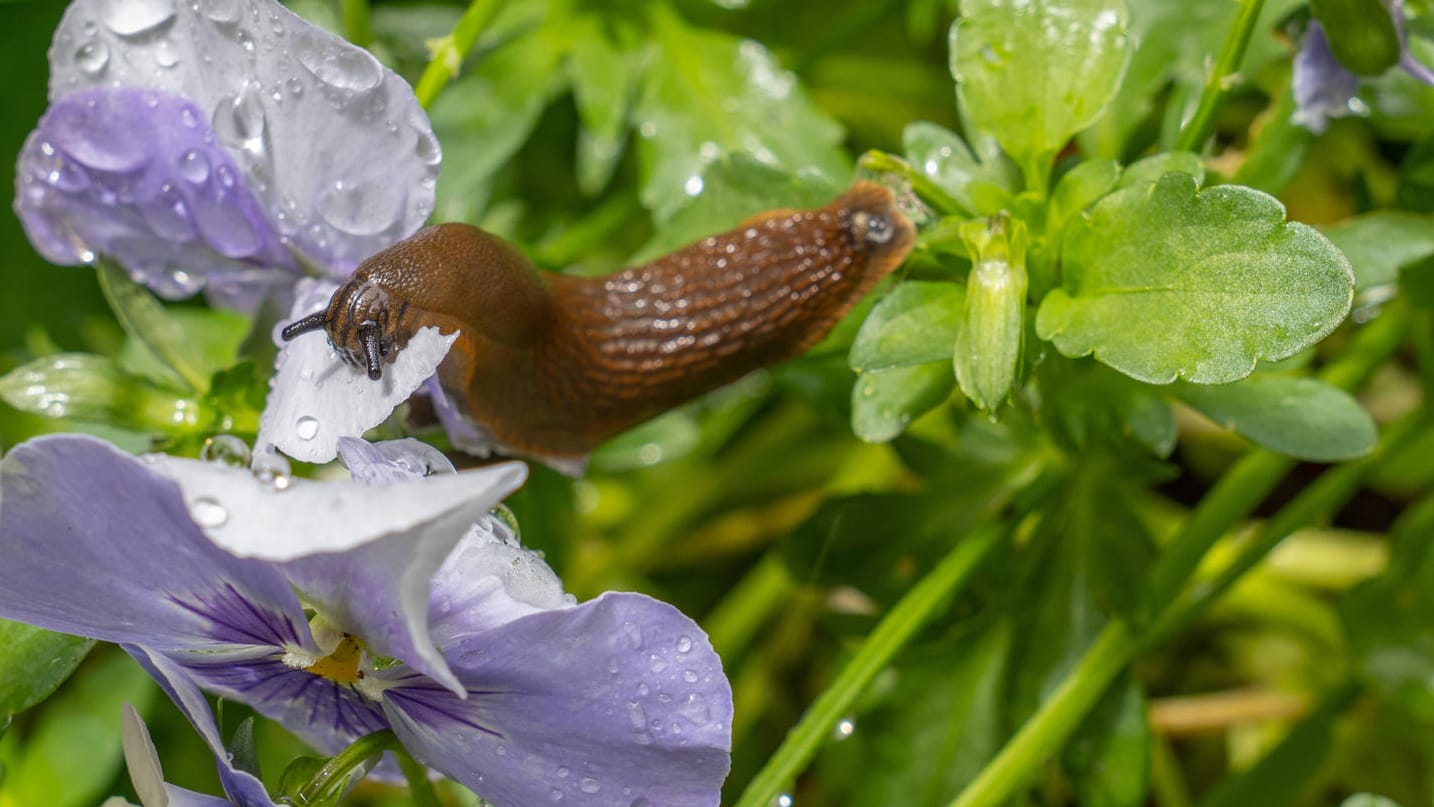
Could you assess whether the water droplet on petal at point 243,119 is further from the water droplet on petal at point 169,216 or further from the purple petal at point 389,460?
the purple petal at point 389,460

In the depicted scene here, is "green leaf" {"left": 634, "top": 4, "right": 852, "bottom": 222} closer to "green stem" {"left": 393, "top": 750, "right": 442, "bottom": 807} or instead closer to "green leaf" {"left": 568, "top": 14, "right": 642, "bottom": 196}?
"green leaf" {"left": 568, "top": 14, "right": 642, "bottom": 196}

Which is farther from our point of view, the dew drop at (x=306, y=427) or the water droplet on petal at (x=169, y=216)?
the water droplet on petal at (x=169, y=216)

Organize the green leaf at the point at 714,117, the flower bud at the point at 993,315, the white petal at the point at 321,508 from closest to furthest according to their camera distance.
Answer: the white petal at the point at 321,508
the flower bud at the point at 993,315
the green leaf at the point at 714,117

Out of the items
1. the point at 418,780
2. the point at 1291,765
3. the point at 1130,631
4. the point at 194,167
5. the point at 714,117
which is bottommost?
the point at 1291,765

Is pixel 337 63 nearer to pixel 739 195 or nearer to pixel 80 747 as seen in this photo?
pixel 739 195

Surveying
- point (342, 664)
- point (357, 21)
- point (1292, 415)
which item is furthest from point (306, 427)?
point (1292, 415)

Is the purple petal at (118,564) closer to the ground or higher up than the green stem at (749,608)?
higher up

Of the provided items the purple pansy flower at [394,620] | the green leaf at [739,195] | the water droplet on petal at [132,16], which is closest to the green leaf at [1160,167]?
the green leaf at [739,195]
